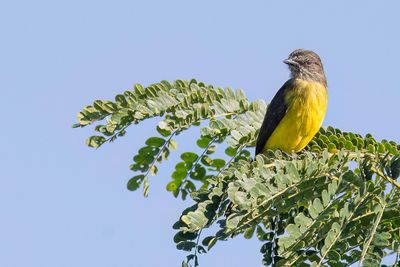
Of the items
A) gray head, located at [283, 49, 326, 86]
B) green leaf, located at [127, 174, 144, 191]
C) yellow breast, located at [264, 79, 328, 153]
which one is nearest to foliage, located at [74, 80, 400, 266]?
A: green leaf, located at [127, 174, 144, 191]

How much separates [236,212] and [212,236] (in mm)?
231

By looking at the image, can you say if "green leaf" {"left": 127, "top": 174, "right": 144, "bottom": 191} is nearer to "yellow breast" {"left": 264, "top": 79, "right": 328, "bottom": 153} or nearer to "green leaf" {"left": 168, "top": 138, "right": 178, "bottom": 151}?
"green leaf" {"left": 168, "top": 138, "right": 178, "bottom": 151}

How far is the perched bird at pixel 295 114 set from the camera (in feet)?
21.6

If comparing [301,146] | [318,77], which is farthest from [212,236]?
[318,77]

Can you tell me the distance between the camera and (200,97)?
17.8ft

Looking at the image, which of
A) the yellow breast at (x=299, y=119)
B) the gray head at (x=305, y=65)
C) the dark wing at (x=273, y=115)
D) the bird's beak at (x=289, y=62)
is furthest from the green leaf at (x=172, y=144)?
the bird's beak at (x=289, y=62)

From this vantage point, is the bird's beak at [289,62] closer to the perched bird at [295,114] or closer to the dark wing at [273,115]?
the perched bird at [295,114]

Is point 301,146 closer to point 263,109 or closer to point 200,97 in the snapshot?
point 263,109

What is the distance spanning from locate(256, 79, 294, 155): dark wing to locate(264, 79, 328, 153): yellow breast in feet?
0.19

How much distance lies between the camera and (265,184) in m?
4.02

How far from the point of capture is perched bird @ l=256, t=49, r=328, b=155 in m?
6.59

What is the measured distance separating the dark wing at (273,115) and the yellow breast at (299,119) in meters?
0.06

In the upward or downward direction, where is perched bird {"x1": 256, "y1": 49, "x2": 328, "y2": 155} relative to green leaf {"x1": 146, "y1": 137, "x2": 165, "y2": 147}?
upward

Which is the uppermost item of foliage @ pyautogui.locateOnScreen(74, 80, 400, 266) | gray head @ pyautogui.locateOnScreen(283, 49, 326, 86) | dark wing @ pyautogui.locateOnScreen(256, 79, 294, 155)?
gray head @ pyautogui.locateOnScreen(283, 49, 326, 86)
